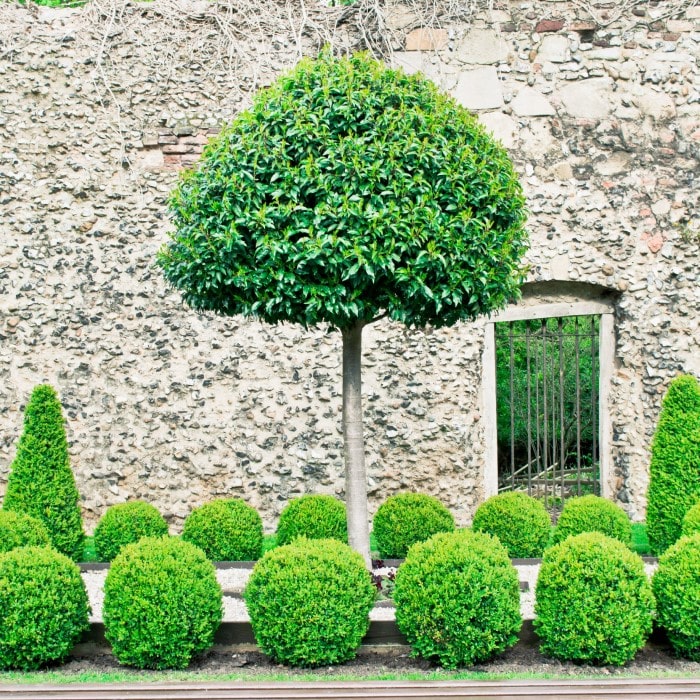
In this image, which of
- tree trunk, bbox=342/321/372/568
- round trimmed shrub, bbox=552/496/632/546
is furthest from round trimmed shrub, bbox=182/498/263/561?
round trimmed shrub, bbox=552/496/632/546

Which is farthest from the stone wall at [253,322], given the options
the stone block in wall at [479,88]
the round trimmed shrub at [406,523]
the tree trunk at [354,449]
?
the tree trunk at [354,449]

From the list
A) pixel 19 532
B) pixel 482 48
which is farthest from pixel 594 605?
pixel 482 48

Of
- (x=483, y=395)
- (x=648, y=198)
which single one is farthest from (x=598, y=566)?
(x=648, y=198)

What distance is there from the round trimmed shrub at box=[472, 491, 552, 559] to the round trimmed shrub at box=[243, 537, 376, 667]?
1936 mm

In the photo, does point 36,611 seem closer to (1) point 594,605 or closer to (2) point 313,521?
(2) point 313,521

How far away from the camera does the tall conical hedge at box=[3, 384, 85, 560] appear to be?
5.48 meters

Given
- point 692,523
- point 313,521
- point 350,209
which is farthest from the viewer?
point 313,521

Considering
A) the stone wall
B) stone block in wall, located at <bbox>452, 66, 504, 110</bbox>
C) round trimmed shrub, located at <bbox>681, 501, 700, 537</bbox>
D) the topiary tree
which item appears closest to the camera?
the topiary tree

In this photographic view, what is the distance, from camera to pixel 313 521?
→ 215 inches

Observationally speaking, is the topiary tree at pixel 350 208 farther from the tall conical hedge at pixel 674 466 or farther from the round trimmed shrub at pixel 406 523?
the tall conical hedge at pixel 674 466

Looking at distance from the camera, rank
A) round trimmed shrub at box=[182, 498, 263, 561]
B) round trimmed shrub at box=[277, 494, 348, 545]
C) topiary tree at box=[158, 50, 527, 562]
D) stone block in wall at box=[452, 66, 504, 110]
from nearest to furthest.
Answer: topiary tree at box=[158, 50, 527, 562], round trimmed shrub at box=[277, 494, 348, 545], round trimmed shrub at box=[182, 498, 263, 561], stone block in wall at box=[452, 66, 504, 110]

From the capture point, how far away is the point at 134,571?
3.75 m

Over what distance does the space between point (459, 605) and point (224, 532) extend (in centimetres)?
234

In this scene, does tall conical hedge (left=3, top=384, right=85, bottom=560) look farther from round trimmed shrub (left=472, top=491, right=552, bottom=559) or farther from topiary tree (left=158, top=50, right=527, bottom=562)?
round trimmed shrub (left=472, top=491, right=552, bottom=559)
